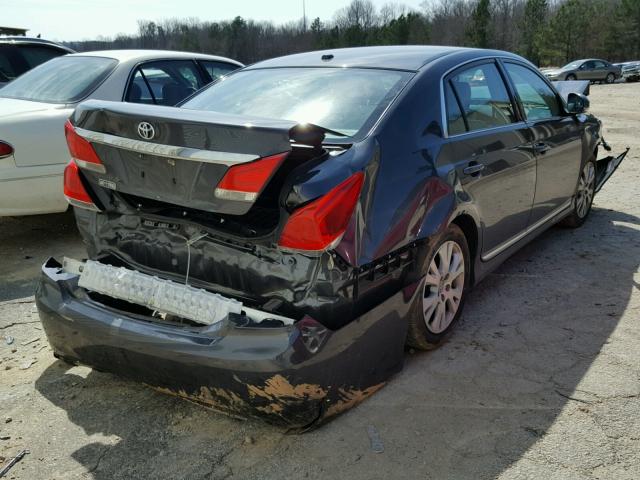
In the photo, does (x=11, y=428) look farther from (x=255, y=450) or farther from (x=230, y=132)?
(x=230, y=132)

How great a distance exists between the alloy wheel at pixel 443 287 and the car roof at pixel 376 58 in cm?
100

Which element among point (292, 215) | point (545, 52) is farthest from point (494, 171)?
point (545, 52)

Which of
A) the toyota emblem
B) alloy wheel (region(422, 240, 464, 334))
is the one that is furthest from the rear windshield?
alloy wheel (region(422, 240, 464, 334))

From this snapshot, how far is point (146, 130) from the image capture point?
243cm

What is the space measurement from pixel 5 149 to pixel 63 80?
118 cm

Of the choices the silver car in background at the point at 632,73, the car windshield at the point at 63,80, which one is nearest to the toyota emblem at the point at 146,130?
the car windshield at the point at 63,80

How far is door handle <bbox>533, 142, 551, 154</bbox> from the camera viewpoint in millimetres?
4055

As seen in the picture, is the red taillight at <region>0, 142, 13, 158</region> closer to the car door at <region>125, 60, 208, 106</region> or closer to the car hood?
the car hood

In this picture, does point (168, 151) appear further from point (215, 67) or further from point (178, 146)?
point (215, 67)

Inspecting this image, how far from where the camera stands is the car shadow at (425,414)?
2.37 meters

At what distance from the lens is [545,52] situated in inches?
2549

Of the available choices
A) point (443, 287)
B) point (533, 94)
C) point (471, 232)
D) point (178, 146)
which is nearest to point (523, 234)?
point (471, 232)

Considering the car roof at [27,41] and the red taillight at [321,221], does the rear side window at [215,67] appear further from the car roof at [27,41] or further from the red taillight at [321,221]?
the red taillight at [321,221]

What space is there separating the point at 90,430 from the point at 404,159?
6.06 ft
